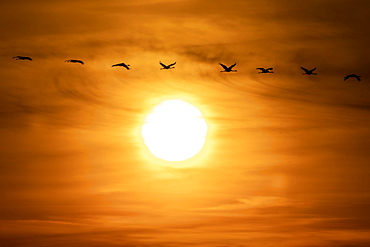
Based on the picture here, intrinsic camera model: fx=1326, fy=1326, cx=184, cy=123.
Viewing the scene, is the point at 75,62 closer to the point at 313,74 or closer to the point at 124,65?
the point at 124,65

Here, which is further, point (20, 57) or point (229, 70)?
point (229, 70)

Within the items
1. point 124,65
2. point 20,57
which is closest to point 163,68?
point 124,65

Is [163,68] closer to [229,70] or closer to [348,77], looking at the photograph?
[229,70]

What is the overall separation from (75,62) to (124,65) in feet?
26.5

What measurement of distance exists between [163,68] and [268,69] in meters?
14.7

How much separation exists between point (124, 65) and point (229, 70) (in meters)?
15.2

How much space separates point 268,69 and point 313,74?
819cm

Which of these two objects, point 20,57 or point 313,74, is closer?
point 20,57

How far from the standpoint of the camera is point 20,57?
17638 centimetres

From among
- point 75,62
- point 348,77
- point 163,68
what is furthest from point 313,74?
point 75,62

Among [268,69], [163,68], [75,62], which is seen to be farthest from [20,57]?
[268,69]

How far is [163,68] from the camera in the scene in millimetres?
185875

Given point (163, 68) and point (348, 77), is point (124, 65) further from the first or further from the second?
point (348, 77)

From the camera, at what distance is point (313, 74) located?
189875 mm
